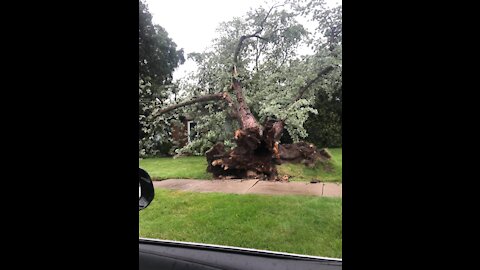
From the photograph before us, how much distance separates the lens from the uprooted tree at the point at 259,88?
10.6 feet

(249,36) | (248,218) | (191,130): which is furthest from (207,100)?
(248,218)

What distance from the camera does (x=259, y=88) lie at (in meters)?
3.45

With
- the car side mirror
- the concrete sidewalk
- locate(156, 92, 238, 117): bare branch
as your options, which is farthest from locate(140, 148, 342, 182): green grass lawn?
the car side mirror

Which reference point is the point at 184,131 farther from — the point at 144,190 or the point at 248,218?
the point at 144,190

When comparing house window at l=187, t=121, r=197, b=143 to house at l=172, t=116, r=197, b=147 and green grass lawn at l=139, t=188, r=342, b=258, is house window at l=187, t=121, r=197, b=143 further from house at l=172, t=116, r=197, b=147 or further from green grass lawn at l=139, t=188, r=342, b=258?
green grass lawn at l=139, t=188, r=342, b=258

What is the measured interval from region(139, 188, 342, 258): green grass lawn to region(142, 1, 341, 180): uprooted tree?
0.52 meters

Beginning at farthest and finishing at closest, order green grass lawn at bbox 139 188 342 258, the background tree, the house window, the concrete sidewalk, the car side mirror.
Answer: the house window
the concrete sidewalk
the background tree
green grass lawn at bbox 139 188 342 258
the car side mirror

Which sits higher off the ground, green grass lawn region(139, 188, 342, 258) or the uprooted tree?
the uprooted tree

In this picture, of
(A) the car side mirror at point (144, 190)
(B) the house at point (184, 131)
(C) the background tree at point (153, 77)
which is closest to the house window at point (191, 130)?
(B) the house at point (184, 131)

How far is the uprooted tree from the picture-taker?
3.25m

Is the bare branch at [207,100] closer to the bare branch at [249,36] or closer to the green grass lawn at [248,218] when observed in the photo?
the bare branch at [249,36]
